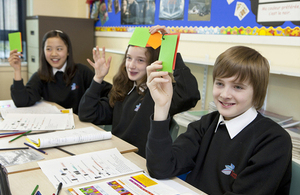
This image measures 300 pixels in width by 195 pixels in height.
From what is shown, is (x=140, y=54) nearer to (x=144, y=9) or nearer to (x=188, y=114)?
(x=188, y=114)

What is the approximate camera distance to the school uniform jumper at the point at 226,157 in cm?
87

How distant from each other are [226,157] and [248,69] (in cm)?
32

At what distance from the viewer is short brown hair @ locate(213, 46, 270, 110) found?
993mm

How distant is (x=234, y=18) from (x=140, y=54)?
88cm

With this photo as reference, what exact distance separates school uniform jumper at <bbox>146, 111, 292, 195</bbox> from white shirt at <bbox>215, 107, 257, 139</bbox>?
0.01m

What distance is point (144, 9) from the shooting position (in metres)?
2.87

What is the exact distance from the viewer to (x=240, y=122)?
3.33ft

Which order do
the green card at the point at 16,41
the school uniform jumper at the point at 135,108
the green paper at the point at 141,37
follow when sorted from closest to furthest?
the green paper at the point at 141,37 → the school uniform jumper at the point at 135,108 → the green card at the point at 16,41

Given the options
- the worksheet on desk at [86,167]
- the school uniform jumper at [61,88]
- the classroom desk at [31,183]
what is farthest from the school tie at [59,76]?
the classroom desk at [31,183]

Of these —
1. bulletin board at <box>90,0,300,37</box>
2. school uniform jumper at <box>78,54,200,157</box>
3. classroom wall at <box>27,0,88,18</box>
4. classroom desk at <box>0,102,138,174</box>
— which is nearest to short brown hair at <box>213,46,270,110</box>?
school uniform jumper at <box>78,54,200,157</box>

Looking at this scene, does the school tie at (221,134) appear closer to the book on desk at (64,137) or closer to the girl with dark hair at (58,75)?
the book on desk at (64,137)

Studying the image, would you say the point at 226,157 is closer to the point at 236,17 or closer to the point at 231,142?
the point at 231,142

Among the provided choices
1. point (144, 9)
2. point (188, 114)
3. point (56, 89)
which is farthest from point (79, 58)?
point (188, 114)

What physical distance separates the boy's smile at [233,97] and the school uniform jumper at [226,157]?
66 mm
